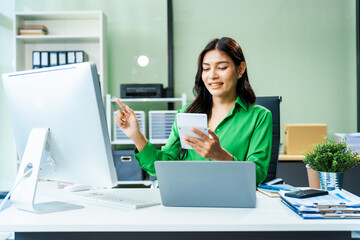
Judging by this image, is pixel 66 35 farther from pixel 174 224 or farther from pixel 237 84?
→ pixel 174 224

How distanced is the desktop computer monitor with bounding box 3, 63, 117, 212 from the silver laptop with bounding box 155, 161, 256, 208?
0.18 meters

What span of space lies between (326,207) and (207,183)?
1.15 feet

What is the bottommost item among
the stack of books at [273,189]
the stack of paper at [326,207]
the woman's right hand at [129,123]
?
the stack of books at [273,189]

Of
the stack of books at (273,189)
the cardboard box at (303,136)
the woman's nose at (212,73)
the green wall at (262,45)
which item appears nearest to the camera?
the stack of books at (273,189)

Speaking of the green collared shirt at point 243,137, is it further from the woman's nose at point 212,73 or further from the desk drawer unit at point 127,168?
the desk drawer unit at point 127,168

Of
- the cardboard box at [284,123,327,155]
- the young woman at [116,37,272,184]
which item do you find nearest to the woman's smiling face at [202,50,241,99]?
the young woman at [116,37,272,184]

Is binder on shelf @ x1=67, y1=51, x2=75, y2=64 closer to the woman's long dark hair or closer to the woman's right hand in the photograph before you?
the woman's long dark hair

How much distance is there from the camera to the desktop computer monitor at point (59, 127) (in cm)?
111

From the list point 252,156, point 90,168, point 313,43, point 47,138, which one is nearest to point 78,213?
point 90,168

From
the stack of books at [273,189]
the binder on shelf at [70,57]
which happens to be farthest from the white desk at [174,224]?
the binder on shelf at [70,57]

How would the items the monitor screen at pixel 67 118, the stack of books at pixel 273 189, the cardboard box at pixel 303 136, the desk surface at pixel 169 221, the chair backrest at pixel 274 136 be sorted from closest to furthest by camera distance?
the desk surface at pixel 169 221 < the monitor screen at pixel 67 118 < the stack of books at pixel 273 189 < the chair backrest at pixel 274 136 < the cardboard box at pixel 303 136

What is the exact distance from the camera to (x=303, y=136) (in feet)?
10.7

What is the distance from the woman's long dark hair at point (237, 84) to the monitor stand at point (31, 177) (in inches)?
30.3

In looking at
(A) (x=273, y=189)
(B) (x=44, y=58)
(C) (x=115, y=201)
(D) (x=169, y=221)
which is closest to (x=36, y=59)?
(B) (x=44, y=58)
